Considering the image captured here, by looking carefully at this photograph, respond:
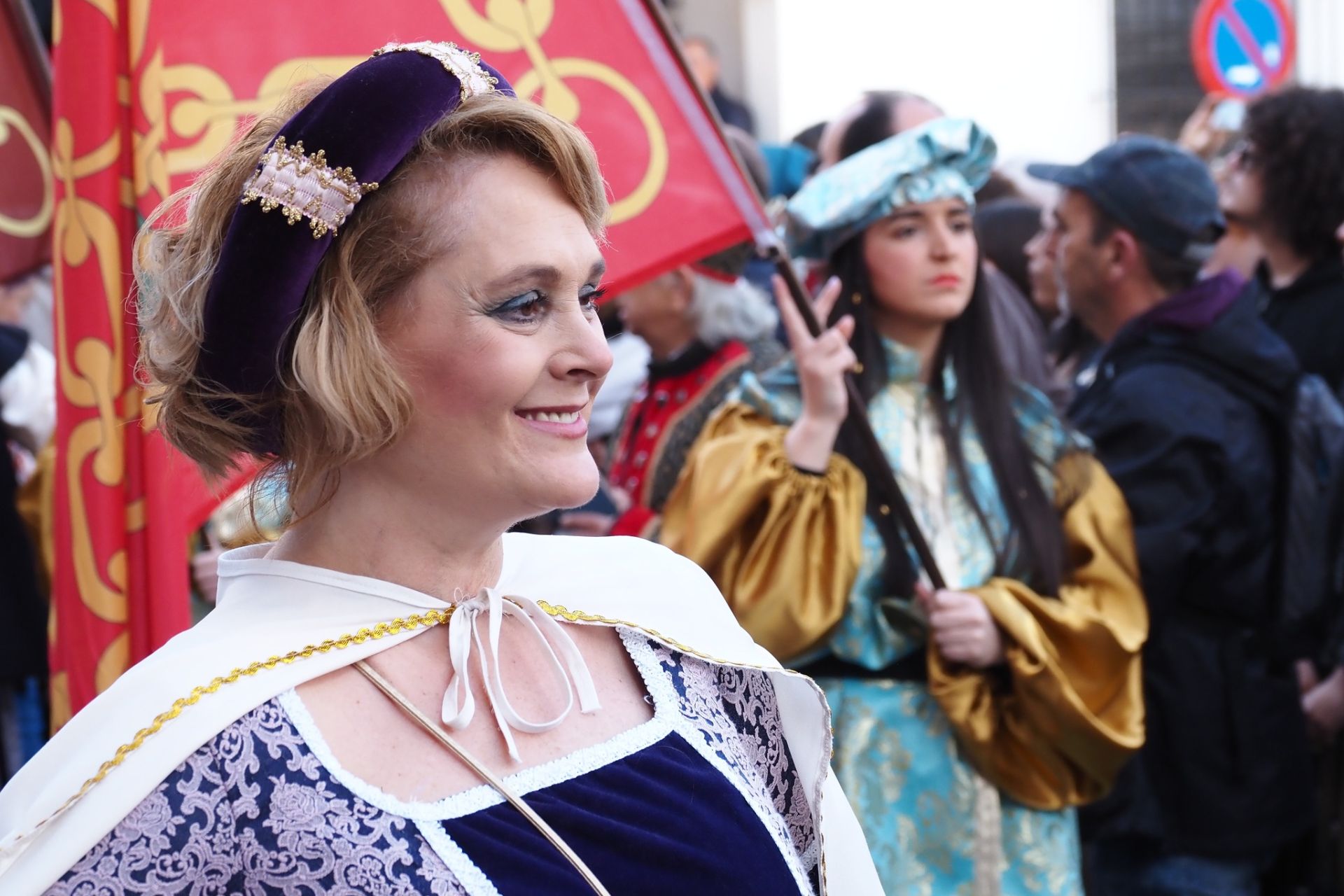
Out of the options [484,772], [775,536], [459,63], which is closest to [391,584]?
[484,772]

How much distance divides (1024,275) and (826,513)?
2692 mm

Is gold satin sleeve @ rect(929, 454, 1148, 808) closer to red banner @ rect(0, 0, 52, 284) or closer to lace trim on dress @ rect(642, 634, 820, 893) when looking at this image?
lace trim on dress @ rect(642, 634, 820, 893)

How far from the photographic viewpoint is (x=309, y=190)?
1521 mm

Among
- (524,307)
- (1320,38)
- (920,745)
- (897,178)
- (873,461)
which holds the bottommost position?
(1320,38)

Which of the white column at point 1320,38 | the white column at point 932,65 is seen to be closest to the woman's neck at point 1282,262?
the white column at point 932,65

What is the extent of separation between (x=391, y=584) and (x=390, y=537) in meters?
0.05

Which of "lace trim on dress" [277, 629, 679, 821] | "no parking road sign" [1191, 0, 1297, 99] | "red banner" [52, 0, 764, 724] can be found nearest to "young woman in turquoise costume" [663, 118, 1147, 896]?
"red banner" [52, 0, 764, 724]

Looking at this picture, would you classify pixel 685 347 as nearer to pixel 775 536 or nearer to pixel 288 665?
pixel 775 536

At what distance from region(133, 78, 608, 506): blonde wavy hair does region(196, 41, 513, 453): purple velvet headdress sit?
29 millimetres

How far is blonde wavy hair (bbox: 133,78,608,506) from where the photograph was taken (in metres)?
1.56

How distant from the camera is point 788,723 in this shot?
1895mm

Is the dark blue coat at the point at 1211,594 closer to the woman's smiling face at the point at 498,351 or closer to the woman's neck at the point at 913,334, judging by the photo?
the woman's neck at the point at 913,334

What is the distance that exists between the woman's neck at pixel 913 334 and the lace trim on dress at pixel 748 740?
1.58 meters

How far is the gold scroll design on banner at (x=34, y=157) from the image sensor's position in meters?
3.31
